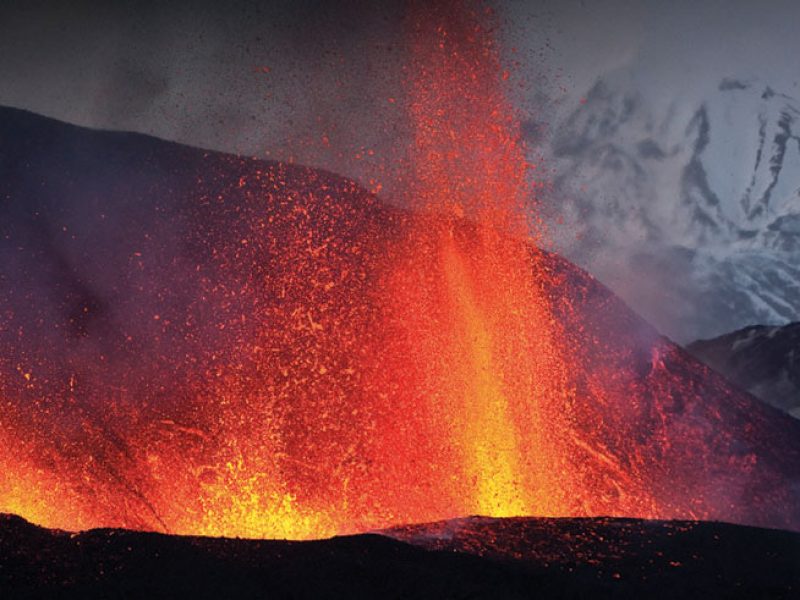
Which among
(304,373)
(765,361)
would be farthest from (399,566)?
(765,361)

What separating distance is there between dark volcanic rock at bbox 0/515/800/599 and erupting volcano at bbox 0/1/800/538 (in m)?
3.63

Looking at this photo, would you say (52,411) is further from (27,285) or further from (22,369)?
(27,285)

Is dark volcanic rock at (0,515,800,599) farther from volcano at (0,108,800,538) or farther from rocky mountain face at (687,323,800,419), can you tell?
rocky mountain face at (687,323,800,419)

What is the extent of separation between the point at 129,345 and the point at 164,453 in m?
1.92

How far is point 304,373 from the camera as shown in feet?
40.2

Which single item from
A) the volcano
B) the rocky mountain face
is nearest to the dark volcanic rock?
the volcano

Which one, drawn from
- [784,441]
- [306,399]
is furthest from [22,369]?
[784,441]

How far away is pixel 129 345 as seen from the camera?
1204 cm

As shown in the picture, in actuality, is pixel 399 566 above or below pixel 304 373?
below

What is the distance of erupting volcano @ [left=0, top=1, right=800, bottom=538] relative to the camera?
11.2 m

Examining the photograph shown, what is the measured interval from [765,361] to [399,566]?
5154cm

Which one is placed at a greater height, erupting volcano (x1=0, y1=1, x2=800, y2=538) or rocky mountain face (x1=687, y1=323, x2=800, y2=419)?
rocky mountain face (x1=687, y1=323, x2=800, y2=419)

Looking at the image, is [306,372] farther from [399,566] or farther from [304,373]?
[399,566]

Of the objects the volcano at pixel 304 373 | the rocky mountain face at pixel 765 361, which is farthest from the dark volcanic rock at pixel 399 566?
the rocky mountain face at pixel 765 361
